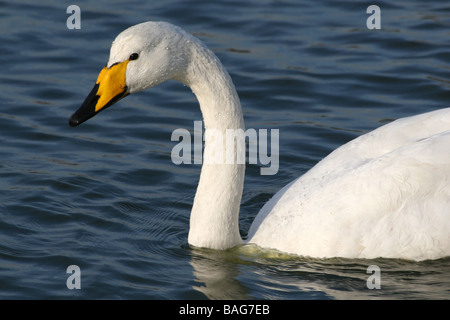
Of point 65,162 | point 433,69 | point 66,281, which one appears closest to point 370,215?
point 66,281

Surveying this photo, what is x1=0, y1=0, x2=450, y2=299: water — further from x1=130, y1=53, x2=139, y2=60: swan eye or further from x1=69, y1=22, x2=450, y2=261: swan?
x1=130, y1=53, x2=139, y2=60: swan eye

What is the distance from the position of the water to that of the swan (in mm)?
175

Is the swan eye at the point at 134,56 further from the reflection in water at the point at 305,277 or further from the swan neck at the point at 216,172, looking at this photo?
the reflection in water at the point at 305,277

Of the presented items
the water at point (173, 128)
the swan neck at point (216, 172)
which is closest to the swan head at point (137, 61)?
the swan neck at point (216, 172)

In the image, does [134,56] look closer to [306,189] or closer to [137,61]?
[137,61]

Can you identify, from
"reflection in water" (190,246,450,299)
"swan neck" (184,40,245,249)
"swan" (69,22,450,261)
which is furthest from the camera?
"swan neck" (184,40,245,249)

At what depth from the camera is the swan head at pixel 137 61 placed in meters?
7.12

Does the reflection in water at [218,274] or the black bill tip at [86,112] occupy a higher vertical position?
the black bill tip at [86,112]

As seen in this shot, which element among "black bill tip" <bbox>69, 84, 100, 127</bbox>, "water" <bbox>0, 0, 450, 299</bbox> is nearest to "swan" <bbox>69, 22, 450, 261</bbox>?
"black bill tip" <bbox>69, 84, 100, 127</bbox>

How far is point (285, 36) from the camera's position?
13.8m

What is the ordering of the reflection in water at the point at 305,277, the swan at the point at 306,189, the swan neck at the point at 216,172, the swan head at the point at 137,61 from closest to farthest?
1. the swan head at the point at 137,61
2. the swan at the point at 306,189
3. the reflection in water at the point at 305,277
4. the swan neck at the point at 216,172

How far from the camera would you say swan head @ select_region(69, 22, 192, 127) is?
23.4 ft
